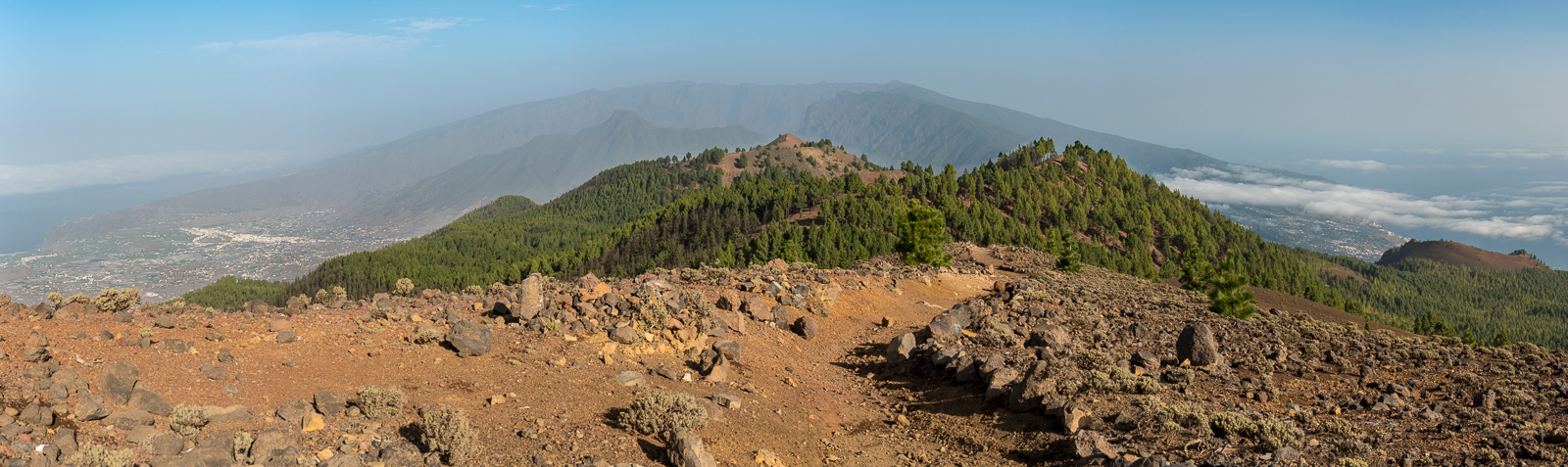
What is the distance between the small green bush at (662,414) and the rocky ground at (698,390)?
0.04 meters

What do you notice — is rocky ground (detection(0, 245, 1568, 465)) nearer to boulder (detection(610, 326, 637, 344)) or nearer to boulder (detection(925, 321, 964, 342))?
boulder (detection(925, 321, 964, 342))

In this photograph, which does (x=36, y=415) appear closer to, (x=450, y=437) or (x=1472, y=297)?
(x=450, y=437)

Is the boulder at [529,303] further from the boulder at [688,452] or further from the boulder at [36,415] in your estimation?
the boulder at [36,415]

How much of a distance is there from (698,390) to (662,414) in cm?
301

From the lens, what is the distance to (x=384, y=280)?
140125 millimetres

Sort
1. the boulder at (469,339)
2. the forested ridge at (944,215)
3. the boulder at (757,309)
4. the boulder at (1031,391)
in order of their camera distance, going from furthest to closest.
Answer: the forested ridge at (944,215) → the boulder at (757,309) → the boulder at (469,339) → the boulder at (1031,391)

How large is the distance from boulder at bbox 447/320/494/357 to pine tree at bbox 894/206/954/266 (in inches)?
1525

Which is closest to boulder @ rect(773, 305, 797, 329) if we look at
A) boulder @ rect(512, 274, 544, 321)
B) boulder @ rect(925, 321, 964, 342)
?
boulder @ rect(925, 321, 964, 342)

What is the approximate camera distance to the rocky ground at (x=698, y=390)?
990cm

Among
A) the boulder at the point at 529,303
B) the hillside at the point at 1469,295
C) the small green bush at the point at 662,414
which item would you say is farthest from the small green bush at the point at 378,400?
the hillside at the point at 1469,295

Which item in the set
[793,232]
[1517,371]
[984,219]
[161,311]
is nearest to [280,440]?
[161,311]

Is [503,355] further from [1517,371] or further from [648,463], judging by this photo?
[1517,371]

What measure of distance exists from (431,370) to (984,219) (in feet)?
366

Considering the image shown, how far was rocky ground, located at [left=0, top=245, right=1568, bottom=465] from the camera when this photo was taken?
32.5ft
